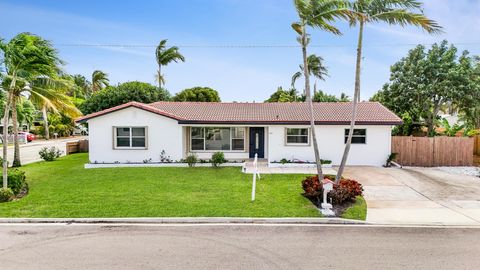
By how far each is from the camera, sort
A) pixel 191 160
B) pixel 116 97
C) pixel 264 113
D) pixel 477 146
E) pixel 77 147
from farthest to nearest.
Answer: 1. pixel 116 97
2. pixel 77 147
3. pixel 477 146
4. pixel 264 113
5. pixel 191 160

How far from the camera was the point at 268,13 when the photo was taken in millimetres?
18766

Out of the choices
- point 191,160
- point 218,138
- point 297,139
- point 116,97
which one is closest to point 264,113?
point 297,139

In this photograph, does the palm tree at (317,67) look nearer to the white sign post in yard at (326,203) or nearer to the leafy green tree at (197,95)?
the leafy green tree at (197,95)

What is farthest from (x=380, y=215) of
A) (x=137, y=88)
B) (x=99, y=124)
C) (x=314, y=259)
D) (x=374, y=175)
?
(x=137, y=88)

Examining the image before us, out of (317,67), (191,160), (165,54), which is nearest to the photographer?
(191,160)

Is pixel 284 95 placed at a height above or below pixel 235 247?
above

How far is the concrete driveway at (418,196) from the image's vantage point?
1016cm

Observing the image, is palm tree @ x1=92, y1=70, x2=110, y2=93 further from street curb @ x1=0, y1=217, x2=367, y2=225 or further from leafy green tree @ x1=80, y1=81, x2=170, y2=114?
street curb @ x1=0, y1=217, x2=367, y2=225

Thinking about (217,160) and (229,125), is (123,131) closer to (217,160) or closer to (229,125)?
(217,160)

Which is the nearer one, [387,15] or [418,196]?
[387,15]

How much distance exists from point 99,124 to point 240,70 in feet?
42.2

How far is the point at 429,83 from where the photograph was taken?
2506 centimetres

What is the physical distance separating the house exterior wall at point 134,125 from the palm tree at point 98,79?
159 ft

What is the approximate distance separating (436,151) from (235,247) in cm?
1758
